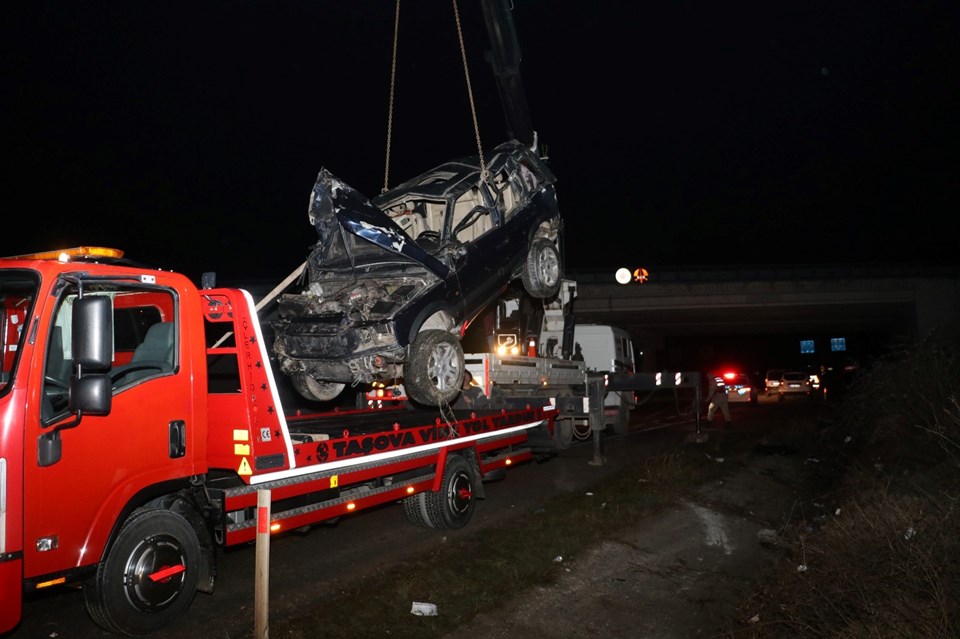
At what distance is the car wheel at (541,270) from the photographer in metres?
8.51

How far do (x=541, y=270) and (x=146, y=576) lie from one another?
5.62 m

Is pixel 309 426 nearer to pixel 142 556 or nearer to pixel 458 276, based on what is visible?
pixel 458 276

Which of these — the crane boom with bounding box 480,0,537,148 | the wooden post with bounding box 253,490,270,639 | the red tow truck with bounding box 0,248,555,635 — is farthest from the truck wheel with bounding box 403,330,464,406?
the crane boom with bounding box 480,0,537,148

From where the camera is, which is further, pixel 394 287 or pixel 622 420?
pixel 622 420

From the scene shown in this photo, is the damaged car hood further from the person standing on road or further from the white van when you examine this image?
the person standing on road

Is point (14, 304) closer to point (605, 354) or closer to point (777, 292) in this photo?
point (605, 354)

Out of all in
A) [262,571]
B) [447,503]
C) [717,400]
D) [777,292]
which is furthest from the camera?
[777,292]

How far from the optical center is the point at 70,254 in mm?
4273

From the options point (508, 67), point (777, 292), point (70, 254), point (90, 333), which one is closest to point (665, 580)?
point (90, 333)

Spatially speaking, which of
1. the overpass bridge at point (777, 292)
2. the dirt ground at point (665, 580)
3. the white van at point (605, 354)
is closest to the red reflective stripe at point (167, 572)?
the dirt ground at point (665, 580)

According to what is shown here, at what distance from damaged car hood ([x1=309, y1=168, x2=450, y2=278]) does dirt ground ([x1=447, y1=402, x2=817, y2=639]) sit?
308 centimetres

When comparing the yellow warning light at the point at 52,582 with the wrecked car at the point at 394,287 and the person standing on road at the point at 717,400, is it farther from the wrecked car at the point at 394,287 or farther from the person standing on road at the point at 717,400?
the person standing on road at the point at 717,400

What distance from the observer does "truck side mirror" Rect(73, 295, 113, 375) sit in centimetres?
361

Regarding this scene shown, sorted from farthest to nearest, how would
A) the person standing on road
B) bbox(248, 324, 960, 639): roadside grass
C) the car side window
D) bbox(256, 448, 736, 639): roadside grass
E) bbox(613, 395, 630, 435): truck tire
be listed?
the person standing on road, bbox(613, 395, 630, 435): truck tire, the car side window, bbox(256, 448, 736, 639): roadside grass, bbox(248, 324, 960, 639): roadside grass
